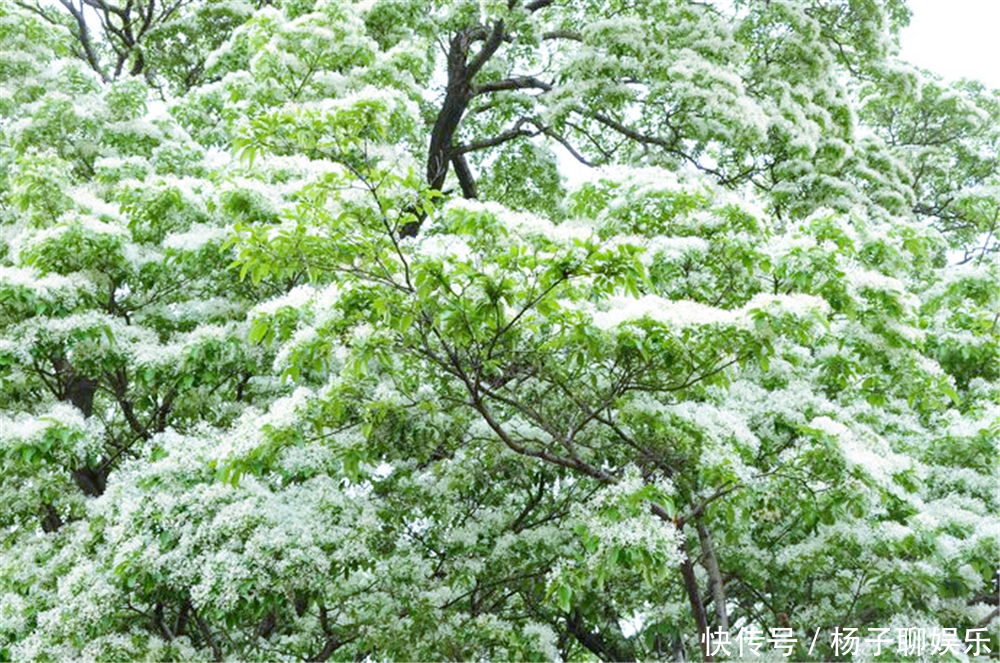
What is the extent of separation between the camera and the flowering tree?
181 inches

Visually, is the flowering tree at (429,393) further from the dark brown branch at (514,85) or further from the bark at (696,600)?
the dark brown branch at (514,85)

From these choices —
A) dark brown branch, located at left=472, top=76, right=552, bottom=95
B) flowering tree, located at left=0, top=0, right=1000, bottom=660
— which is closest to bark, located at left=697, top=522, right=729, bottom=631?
flowering tree, located at left=0, top=0, right=1000, bottom=660

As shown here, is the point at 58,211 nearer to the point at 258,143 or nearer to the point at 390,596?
the point at 258,143

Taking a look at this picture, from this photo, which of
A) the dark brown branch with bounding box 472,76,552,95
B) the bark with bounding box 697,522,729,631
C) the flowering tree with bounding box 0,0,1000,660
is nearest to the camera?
the flowering tree with bounding box 0,0,1000,660

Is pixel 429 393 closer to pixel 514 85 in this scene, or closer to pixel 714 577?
pixel 714 577

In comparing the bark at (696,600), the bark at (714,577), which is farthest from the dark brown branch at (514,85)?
the bark at (696,600)

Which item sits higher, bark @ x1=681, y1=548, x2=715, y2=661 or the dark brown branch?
the dark brown branch

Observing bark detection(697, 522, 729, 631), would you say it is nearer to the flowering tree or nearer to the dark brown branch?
the flowering tree

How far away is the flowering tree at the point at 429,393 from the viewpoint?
461 centimetres

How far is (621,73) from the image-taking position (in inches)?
356

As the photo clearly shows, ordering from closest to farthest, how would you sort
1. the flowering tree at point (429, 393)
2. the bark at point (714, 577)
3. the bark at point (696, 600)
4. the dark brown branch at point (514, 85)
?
the flowering tree at point (429, 393) → the bark at point (696, 600) → the bark at point (714, 577) → the dark brown branch at point (514, 85)

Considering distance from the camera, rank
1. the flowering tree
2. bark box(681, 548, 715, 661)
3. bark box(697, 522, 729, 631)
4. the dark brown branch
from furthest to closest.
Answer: the dark brown branch
bark box(697, 522, 729, 631)
bark box(681, 548, 715, 661)
the flowering tree

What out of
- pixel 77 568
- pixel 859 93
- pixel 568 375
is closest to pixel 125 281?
pixel 77 568

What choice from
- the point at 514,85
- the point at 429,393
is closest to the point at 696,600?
the point at 429,393
